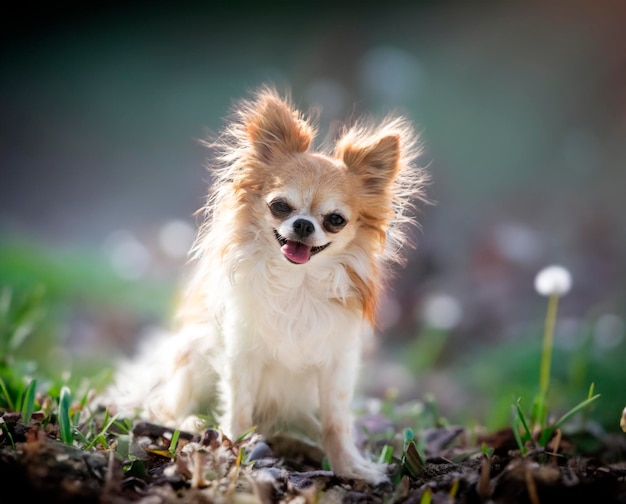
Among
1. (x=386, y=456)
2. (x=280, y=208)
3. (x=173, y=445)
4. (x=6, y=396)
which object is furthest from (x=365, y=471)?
(x=6, y=396)

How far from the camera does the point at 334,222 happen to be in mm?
2902

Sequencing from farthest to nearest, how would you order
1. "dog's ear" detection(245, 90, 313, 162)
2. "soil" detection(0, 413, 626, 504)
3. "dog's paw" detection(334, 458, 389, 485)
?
1. "dog's ear" detection(245, 90, 313, 162)
2. "dog's paw" detection(334, 458, 389, 485)
3. "soil" detection(0, 413, 626, 504)

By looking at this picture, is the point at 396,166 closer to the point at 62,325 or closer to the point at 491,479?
the point at 491,479

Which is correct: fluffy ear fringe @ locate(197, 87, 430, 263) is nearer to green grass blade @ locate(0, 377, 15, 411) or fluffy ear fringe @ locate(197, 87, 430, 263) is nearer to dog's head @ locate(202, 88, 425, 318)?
dog's head @ locate(202, 88, 425, 318)

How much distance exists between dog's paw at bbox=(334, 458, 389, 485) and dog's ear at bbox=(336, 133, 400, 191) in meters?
1.21

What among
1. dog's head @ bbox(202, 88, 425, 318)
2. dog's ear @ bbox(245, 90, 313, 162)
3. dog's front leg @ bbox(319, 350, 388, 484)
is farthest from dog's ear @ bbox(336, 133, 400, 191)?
dog's front leg @ bbox(319, 350, 388, 484)

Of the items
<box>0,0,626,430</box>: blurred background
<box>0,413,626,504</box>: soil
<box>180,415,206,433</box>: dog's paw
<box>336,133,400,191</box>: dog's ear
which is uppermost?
<box>0,0,626,430</box>: blurred background

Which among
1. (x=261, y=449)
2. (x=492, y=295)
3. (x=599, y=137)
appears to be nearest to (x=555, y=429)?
(x=261, y=449)

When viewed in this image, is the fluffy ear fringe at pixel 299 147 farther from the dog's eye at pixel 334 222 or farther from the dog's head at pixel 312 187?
the dog's eye at pixel 334 222

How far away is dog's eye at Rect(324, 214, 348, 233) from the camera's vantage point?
2.88 m

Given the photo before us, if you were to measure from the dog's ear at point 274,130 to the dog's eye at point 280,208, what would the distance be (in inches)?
11.3

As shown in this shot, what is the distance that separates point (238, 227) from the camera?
3008 millimetres

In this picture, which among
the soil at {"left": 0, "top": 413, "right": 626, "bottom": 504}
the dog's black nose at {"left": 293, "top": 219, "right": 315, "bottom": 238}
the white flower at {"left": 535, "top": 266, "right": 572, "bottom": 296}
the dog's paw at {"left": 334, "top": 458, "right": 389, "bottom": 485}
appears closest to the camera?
the soil at {"left": 0, "top": 413, "right": 626, "bottom": 504}

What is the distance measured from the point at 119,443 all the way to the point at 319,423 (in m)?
1.08
